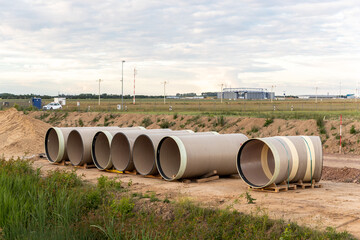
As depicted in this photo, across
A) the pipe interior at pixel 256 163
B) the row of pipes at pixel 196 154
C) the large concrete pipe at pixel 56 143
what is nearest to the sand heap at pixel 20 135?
the large concrete pipe at pixel 56 143

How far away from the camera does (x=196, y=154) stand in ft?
57.7

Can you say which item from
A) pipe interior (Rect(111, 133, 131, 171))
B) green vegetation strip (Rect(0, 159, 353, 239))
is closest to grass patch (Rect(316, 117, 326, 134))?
pipe interior (Rect(111, 133, 131, 171))

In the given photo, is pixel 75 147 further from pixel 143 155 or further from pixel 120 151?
pixel 143 155

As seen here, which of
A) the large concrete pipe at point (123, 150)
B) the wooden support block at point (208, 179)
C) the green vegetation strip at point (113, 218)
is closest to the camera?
the green vegetation strip at point (113, 218)

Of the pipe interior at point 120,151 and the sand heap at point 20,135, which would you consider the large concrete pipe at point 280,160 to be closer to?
the pipe interior at point 120,151

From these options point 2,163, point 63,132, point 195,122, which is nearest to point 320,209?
point 2,163

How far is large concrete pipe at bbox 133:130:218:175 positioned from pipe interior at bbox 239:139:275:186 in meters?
3.80

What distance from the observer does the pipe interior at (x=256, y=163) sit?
54.4 ft

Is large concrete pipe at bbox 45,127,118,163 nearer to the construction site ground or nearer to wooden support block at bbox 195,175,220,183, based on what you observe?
the construction site ground

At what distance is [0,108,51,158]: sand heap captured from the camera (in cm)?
2978

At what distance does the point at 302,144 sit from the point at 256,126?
21.0 m

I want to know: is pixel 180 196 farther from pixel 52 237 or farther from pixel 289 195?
pixel 52 237

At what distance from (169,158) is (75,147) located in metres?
6.83

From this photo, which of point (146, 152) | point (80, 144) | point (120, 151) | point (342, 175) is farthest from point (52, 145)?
point (342, 175)
